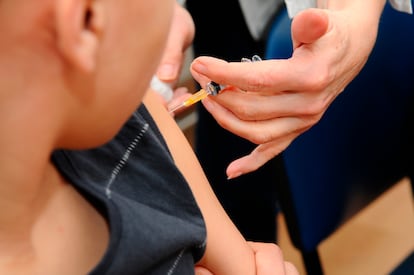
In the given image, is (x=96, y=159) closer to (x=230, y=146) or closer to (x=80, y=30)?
(x=80, y=30)

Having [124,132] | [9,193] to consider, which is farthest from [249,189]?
[9,193]

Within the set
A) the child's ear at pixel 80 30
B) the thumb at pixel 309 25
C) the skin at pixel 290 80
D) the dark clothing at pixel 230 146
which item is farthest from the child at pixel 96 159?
the dark clothing at pixel 230 146

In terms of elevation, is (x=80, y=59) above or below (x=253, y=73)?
above

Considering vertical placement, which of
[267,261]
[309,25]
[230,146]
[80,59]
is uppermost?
[80,59]

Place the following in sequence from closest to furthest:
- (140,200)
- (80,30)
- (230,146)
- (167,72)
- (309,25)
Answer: (80,30) < (140,200) < (309,25) < (167,72) < (230,146)

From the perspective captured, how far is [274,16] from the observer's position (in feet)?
4.75

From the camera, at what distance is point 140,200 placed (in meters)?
0.81

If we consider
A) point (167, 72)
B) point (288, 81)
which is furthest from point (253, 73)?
point (167, 72)

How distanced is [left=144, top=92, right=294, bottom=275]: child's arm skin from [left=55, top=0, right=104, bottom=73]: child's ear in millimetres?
375

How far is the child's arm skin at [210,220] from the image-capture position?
0.91m

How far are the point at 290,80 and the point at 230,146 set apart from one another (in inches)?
28.8

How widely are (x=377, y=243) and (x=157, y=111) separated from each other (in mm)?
1691

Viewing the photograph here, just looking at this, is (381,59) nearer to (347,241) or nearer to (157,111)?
(157,111)

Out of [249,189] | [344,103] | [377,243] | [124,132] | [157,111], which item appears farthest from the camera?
[377,243]
